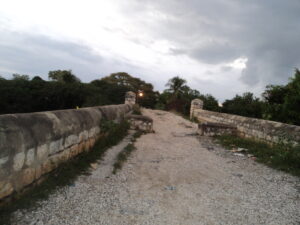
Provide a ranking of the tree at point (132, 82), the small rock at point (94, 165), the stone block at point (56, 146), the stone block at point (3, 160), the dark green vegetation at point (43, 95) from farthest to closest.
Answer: the tree at point (132, 82)
the dark green vegetation at point (43, 95)
the small rock at point (94, 165)
the stone block at point (56, 146)
the stone block at point (3, 160)

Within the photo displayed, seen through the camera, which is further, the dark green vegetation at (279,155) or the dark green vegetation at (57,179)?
the dark green vegetation at (279,155)

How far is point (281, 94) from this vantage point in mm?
9969

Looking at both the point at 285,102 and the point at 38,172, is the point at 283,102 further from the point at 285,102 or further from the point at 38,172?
the point at 38,172

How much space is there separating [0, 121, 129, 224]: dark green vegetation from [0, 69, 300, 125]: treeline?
754 cm

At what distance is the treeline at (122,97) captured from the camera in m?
9.14

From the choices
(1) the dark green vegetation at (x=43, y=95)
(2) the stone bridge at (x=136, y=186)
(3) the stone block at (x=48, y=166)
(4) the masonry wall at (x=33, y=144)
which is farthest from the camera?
(1) the dark green vegetation at (x=43, y=95)

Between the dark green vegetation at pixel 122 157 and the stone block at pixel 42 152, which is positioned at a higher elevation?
the stone block at pixel 42 152

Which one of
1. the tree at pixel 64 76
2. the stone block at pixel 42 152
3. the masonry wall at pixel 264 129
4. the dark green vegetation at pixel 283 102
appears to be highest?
the tree at pixel 64 76

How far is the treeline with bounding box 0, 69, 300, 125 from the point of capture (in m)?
9.14

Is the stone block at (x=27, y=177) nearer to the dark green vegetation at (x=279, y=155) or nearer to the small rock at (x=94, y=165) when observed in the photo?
the small rock at (x=94, y=165)

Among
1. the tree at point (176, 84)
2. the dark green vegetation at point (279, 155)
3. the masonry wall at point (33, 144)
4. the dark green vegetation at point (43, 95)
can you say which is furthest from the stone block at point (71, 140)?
the tree at point (176, 84)

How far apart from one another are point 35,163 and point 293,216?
3405mm

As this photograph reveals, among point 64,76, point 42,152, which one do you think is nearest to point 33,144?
point 42,152

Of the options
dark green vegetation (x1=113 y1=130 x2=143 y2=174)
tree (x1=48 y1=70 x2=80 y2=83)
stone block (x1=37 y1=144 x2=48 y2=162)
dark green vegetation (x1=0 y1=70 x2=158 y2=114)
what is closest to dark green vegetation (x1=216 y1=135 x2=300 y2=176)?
dark green vegetation (x1=113 y1=130 x2=143 y2=174)
